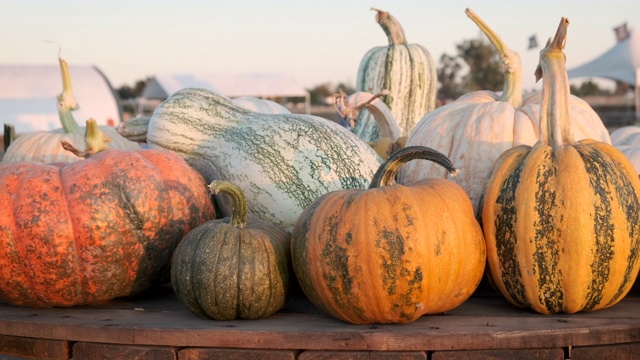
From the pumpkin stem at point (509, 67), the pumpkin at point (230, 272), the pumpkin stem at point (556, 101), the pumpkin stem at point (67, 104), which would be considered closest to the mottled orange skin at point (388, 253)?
the pumpkin at point (230, 272)

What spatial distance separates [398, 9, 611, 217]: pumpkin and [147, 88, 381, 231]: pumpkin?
1.05ft

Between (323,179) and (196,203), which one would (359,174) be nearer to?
(323,179)

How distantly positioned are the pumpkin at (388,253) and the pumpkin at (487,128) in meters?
0.63

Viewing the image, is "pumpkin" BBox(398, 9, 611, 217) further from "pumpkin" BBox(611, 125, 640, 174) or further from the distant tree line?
the distant tree line

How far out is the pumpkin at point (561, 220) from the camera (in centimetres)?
257

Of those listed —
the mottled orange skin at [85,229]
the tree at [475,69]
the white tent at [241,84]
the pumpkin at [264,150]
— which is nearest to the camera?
the mottled orange skin at [85,229]

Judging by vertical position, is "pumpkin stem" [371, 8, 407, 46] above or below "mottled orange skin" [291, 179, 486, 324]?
above

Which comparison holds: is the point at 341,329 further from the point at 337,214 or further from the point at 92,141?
the point at 92,141

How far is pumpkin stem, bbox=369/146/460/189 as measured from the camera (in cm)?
269

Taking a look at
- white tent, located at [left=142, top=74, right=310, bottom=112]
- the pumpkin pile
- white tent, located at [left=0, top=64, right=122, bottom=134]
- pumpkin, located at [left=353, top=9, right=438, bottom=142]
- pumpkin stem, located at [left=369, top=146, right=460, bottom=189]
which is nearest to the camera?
the pumpkin pile

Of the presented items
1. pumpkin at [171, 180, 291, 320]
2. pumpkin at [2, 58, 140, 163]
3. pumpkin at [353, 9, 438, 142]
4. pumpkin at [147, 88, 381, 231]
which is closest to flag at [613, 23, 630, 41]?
pumpkin at [353, 9, 438, 142]

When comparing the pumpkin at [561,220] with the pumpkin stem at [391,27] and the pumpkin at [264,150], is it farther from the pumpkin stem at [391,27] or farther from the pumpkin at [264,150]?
the pumpkin stem at [391,27]

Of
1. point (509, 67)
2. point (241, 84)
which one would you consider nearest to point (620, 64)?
point (241, 84)

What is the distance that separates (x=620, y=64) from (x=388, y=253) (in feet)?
76.4
